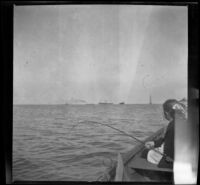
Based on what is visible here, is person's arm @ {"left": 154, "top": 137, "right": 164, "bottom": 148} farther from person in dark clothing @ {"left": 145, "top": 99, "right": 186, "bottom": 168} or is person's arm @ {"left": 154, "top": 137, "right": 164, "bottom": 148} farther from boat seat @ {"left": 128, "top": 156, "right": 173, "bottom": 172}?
boat seat @ {"left": 128, "top": 156, "right": 173, "bottom": 172}

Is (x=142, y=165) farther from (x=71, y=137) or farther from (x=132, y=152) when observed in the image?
(x=71, y=137)

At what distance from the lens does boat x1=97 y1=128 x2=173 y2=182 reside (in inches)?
68.1

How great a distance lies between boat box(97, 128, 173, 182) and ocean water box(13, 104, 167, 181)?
0.05 metres

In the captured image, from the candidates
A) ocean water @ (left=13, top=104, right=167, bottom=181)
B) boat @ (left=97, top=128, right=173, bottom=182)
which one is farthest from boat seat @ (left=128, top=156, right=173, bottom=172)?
ocean water @ (left=13, top=104, right=167, bottom=181)

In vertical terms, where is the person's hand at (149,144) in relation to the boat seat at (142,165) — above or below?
above

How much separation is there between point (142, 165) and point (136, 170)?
59 mm

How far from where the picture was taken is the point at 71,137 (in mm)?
1761

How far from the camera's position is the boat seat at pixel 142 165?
1.73 meters

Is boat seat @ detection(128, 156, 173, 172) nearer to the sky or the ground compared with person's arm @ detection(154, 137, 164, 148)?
nearer to the ground

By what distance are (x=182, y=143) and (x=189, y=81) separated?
0.46 m

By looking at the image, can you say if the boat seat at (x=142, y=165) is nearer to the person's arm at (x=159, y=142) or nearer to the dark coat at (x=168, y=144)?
the dark coat at (x=168, y=144)

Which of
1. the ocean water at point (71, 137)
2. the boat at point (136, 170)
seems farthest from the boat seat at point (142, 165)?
the ocean water at point (71, 137)

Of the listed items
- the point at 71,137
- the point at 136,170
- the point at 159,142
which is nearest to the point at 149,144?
the point at 159,142
